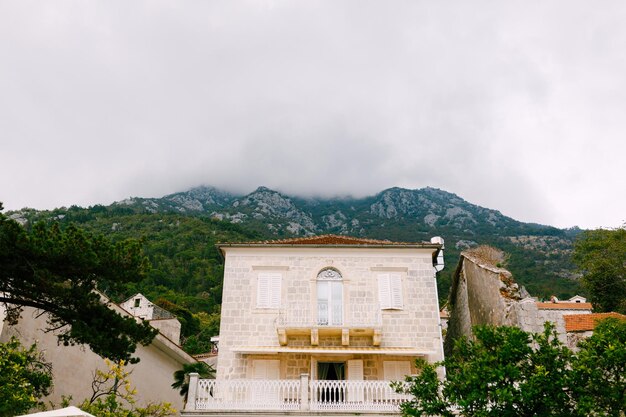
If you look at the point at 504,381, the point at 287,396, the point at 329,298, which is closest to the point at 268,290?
the point at 329,298

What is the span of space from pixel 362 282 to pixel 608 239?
2641 centimetres

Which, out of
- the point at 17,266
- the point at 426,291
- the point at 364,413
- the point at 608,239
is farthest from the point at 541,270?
the point at 17,266

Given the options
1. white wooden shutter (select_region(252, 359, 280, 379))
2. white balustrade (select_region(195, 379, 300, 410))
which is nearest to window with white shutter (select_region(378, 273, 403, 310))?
white wooden shutter (select_region(252, 359, 280, 379))

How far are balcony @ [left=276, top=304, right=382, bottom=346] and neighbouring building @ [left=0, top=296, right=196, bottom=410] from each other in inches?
213

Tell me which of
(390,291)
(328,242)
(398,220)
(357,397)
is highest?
(398,220)

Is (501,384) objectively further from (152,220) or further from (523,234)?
(523,234)

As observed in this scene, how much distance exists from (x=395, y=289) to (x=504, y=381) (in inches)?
329

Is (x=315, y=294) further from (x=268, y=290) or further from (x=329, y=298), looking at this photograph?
(x=268, y=290)

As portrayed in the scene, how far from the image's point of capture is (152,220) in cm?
8888

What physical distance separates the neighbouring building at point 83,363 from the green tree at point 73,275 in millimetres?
1279

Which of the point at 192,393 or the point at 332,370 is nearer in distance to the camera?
the point at 192,393

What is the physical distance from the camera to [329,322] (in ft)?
58.0

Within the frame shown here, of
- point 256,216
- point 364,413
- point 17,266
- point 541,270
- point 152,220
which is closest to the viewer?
point 17,266

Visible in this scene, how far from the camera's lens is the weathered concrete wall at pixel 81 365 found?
49.5 ft
